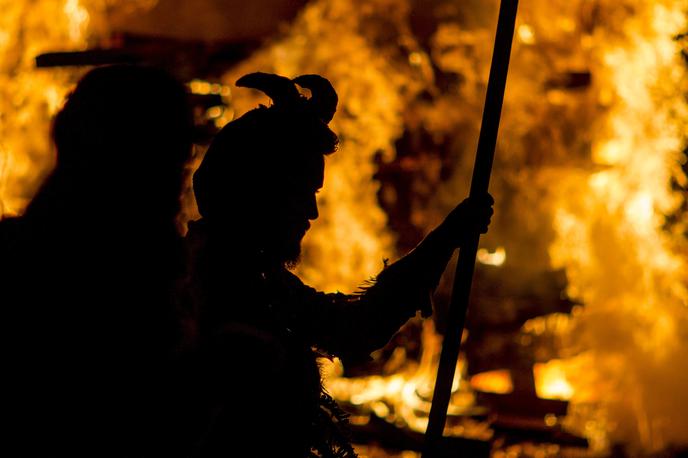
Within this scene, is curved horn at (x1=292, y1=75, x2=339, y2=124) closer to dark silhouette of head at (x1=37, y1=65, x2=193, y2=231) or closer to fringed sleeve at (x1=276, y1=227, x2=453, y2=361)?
fringed sleeve at (x1=276, y1=227, x2=453, y2=361)

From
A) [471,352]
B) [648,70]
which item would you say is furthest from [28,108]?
[648,70]

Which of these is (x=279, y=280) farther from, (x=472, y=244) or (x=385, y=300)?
(x=472, y=244)

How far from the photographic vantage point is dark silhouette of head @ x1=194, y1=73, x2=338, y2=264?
1.91m

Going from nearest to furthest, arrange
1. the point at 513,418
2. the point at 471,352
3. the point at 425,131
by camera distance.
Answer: the point at 513,418 → the point at 471,352 → the point at 425,131

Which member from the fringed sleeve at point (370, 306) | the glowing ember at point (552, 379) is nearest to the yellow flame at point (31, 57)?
the glowing ember at point (552, 379)

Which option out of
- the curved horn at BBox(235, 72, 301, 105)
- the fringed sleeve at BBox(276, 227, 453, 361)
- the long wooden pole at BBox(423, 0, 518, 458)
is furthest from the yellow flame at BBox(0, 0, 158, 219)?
the long wooden pole at BBox(423, 0, 518, 458)

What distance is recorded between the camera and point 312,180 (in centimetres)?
202

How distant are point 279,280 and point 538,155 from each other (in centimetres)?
562

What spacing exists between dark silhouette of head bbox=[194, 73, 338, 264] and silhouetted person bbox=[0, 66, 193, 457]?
47cm

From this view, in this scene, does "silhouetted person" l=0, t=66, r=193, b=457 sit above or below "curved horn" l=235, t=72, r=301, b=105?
below

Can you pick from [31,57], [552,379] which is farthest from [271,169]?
[31,57]

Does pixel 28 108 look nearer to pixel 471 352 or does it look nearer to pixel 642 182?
pixel 471 352

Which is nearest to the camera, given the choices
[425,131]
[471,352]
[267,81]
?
[267,81]

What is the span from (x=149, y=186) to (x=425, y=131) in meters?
6.35
